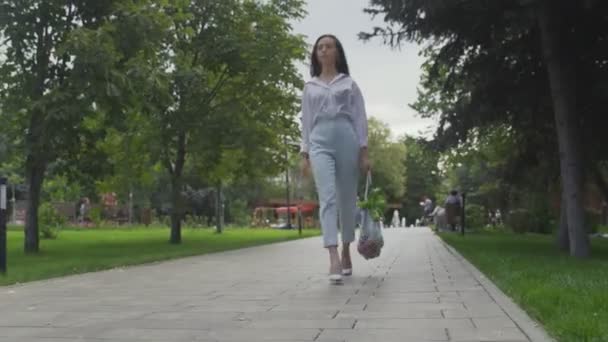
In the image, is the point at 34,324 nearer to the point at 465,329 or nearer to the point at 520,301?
the point at 465,329

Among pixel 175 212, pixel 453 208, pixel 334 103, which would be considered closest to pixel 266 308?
pixel 334 103

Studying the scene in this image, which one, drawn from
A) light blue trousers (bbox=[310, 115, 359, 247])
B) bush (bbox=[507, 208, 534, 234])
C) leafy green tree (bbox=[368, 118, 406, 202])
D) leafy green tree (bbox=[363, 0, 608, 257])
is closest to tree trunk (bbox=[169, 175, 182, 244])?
leafy green tree (bbox=[363, 0, 608, 257])

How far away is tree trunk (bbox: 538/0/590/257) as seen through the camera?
12406 mm

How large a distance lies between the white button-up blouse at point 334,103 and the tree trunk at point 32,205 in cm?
930

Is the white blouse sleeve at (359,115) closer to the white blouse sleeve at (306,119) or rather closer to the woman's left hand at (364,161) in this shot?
the woman's left hand at (364,161)

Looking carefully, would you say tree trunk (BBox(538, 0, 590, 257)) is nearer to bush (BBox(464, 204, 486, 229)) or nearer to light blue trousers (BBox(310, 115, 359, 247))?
light blue trousers (BBox(310, 115, 359, 247))

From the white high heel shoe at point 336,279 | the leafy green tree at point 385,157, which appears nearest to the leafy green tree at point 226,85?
the white high heel shoe at point 336,279

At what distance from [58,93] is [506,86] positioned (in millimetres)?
8390

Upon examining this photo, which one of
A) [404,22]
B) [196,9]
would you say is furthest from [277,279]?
[196,9]

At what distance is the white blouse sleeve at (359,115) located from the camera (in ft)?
24.4

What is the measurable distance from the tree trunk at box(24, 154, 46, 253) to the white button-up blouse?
9.30m

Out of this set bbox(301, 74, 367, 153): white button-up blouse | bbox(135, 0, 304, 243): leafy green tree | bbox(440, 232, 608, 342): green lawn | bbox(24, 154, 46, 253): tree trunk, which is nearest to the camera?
bbox(440, 232, 608, 342): green lawn

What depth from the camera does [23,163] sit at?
15273 millimetres

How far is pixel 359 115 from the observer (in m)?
7.45
